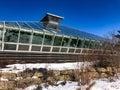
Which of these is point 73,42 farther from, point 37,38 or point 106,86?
point 106,86

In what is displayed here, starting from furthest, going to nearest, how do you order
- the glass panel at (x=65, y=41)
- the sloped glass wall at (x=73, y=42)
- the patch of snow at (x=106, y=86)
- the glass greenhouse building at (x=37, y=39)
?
the sloped glass wall at (x=73, y=42) → the glass panel at (x=65, y=41) → the glass greenhouse building at (x=37, y=39) → the patch of snow at (x=106, y=86)

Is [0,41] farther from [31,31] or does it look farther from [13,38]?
[31,31]

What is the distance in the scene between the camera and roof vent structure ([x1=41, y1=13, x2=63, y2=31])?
23434 mm

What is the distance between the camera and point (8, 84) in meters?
9.70

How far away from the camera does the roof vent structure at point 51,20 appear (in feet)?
76.9

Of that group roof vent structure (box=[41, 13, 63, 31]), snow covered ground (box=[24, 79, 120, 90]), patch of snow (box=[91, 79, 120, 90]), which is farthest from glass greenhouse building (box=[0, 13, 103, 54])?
patch of snow (box=[91, 79, 120, 90])

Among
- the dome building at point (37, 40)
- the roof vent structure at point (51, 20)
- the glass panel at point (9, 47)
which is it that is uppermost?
the roof vent structure at point (51, 20)

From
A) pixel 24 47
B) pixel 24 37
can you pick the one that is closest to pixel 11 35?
pixel 24 37

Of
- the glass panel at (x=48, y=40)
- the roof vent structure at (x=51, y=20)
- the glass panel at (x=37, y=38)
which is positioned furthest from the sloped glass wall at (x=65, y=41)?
the glass panel at (x=37, y=38)

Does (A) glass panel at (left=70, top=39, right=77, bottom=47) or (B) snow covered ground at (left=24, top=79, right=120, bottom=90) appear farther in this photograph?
(A) glass panel at (left=70, top=39, right=77, bottom=47)

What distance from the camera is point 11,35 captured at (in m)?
16.1

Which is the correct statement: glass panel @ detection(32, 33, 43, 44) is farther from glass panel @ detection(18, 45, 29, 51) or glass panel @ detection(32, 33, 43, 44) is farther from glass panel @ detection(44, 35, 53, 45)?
glass panel @ detection(18, 45, 29, 51)

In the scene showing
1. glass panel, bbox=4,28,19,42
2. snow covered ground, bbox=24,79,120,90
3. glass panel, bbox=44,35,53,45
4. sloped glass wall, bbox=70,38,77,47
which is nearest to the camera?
snow covered ground, bbox=24,79,120,90

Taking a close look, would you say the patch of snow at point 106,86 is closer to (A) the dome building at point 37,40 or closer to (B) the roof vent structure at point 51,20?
(A) the dome building at point 37,40
